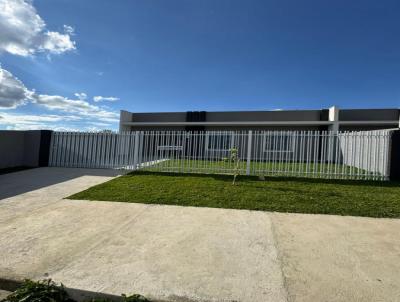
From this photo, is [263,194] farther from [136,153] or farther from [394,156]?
[136,153]

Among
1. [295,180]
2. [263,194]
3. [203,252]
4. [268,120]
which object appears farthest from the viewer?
[268,120]

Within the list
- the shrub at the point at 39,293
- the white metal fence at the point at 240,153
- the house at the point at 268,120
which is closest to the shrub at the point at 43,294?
the shrub at the point at 39,293

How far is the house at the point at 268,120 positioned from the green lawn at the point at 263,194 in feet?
32.4

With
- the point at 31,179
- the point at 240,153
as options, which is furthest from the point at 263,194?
the point at 31,179

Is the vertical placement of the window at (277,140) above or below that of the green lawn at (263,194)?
above

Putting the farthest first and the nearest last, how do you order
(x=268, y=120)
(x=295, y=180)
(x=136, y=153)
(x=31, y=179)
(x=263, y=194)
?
(x=268, y=120)
(x=136, y=153)
(x=31, y=179)
(x=295, y=180)
(x=263, y=194)

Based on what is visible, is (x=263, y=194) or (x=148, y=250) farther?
(x=263, y=194)

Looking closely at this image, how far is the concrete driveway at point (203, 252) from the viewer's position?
8.86 feet

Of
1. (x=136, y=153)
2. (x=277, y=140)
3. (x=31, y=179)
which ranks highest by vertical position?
(x=277, y=140)

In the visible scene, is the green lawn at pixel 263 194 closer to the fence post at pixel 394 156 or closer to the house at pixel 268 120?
the fence post at pixel 394 156

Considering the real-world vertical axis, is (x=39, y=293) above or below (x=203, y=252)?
below

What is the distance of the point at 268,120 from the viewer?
61.5 ft

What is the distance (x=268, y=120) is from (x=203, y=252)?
1636 centimetres

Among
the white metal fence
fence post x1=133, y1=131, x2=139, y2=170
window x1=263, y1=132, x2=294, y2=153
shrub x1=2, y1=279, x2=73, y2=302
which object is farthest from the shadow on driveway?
window x1=263, y1=132, x2=294, y2=153
